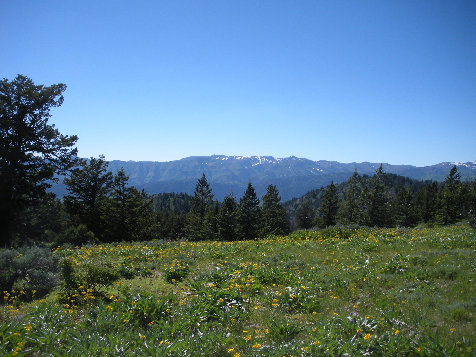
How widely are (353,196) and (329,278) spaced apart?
181 ft

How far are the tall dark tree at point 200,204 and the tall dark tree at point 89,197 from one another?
22.4 meters

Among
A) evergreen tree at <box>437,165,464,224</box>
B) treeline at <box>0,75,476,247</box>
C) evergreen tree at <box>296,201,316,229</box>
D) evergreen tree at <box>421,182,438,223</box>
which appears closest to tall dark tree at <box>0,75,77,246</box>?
treeline at <box>0,75,476,247</box>

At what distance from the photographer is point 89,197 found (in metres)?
36.4

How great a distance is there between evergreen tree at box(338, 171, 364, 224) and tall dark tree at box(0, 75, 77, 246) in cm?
4820

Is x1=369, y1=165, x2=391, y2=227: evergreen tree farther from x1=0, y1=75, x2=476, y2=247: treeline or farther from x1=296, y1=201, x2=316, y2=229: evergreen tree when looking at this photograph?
x1=296, y1=201, x2=316, y2=229: evergreen tree

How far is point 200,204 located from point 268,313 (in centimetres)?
5515

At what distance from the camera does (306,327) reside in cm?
547

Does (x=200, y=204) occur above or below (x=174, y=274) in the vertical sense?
below

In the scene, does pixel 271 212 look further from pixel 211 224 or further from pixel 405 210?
pixel 405 210

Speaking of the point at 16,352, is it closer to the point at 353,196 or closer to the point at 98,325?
the point at 98,325

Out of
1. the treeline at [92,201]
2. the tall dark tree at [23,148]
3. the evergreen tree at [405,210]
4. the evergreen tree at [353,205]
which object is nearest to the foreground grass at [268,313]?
the treeline at [92,201]

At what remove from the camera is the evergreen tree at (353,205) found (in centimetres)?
5491

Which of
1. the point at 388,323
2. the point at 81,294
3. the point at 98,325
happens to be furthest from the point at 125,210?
the point at 388,323

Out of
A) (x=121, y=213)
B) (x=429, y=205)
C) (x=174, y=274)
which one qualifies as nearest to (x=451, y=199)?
(x=429, y=205)
